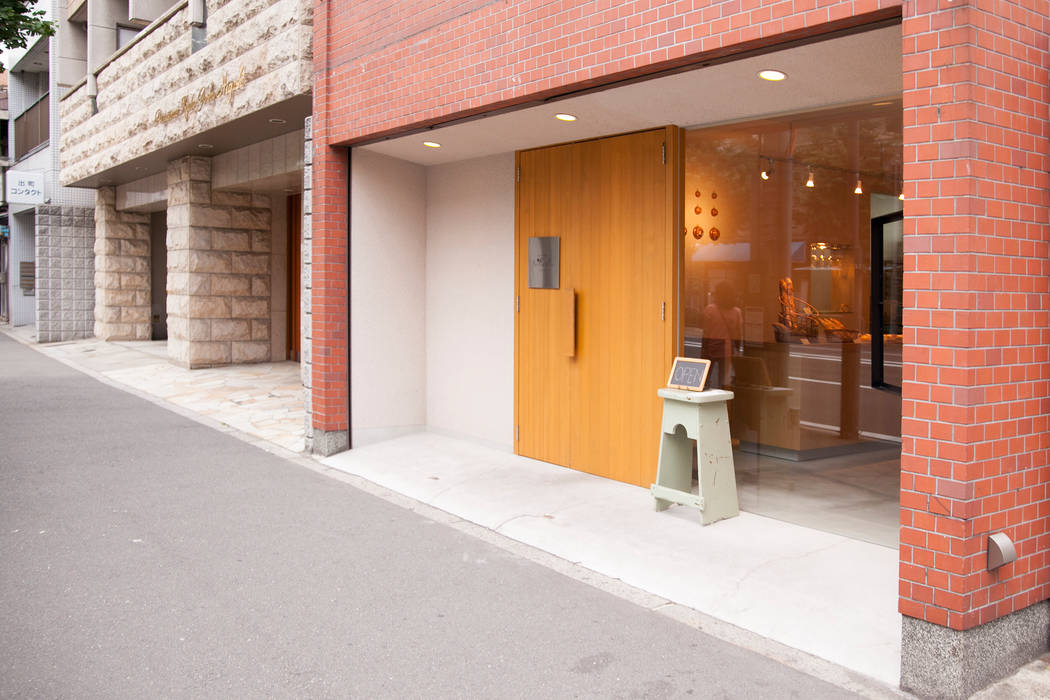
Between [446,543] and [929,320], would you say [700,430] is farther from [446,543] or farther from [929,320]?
[929,320]

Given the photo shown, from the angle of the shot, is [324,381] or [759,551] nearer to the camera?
[759,551]

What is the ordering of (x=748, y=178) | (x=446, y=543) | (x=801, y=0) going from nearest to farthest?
(x=801, y=0)
(x=446, y=543)
(x=748, y=178)

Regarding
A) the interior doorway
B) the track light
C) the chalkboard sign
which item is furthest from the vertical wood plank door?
the interior doorway

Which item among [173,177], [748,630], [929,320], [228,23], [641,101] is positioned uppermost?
[228,23]

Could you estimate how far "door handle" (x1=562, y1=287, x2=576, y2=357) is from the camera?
25.6 ft

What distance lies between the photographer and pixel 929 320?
12.2ft

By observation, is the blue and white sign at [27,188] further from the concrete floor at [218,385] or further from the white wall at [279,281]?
the white wall at [279,281]

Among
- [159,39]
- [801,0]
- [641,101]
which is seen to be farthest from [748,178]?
[159,39]

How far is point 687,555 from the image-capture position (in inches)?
220

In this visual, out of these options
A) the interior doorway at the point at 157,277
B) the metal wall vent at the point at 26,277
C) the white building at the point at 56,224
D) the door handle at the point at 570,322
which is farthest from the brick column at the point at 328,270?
the metal wall vent at the point at 26,277

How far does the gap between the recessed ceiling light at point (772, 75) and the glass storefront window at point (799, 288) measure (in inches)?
53.8

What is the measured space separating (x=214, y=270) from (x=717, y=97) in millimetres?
12672

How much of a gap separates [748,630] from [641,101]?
150 inches

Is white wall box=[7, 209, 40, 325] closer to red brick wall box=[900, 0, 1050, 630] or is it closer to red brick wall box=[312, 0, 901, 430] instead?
red brick wall box=[312, 0, 901, 430]
